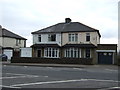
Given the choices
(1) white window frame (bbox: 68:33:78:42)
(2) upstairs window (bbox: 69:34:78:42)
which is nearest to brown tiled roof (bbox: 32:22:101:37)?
(1) white window frame (bbox: 68:33:78:42)

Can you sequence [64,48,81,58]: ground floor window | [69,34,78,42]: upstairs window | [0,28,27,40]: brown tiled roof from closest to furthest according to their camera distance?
1. [64,48,81,58]: ground floor window
2. [69,34,78,42]: upstairs window
3. [0,28,27,40]: brown tiled roof

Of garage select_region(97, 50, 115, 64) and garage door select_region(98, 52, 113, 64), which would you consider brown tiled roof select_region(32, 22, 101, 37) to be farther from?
garage door select_region(98, 52, 113, 64)

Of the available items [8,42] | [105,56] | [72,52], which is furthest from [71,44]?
[8,42]

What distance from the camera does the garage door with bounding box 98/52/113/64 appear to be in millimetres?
41781

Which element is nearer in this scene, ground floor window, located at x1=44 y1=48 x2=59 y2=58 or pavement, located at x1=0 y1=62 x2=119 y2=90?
pavement, located at x1=0 y1=62 x2=119 y2=90

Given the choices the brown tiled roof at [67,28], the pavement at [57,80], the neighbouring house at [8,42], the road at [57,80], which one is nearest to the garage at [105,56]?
the brown tiled roof at [67,28]

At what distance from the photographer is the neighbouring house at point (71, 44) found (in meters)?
42.3

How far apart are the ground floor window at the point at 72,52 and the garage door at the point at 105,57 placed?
3657 mm

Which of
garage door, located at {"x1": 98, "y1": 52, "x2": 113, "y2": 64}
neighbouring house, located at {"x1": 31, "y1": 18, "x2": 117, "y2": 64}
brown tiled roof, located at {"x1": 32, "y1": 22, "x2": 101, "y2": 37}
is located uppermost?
brown tiled roof, located at {"x1": 32, "y1": 22, "x2": 101, "y2": 37}

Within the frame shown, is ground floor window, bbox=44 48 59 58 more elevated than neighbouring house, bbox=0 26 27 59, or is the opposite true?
neighbouring house, bbox=0 26 27 59

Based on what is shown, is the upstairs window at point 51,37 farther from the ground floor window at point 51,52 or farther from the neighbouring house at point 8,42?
the neighbouring house at point 8,42

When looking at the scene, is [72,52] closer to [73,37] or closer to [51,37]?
[73,37]

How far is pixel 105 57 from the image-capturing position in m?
42.1

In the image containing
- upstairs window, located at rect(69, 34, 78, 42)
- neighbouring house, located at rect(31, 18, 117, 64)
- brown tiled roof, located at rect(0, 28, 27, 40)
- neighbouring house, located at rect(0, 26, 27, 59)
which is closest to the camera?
neighbouring house, located at rect(31, 18, 117, 64)
